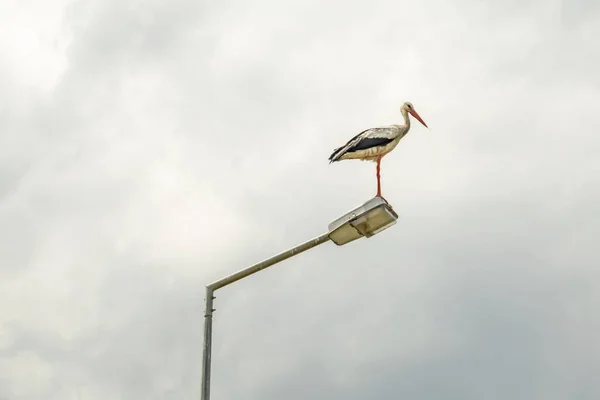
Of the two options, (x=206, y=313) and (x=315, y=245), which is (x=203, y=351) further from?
(x=315, y=245)

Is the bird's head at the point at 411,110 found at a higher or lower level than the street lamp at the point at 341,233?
Result: higher

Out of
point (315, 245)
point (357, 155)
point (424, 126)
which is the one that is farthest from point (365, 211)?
point (424, 126)

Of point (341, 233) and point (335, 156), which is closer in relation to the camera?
point (341, 233)

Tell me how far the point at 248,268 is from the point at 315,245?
3.11ft

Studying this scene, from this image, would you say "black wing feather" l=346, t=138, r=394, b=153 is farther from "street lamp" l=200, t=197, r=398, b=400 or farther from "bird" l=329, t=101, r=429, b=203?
"street lamp" l=200, t=197, r=398, b=400

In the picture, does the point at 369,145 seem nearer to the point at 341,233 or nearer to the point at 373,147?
the point at 373,147

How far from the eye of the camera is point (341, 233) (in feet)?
38.0

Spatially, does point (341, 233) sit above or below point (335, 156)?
below

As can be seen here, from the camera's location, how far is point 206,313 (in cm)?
1162

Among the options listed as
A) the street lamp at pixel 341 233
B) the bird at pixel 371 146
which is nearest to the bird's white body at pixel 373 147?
the bird at pixel 371 146

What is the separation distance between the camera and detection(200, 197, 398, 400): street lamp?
11.4 meters

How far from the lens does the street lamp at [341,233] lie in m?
11.4

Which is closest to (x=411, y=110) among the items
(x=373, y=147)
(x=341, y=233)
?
(x=373, y=147)

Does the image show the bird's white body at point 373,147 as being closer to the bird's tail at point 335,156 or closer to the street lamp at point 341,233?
the bird's tail at point 335,156
